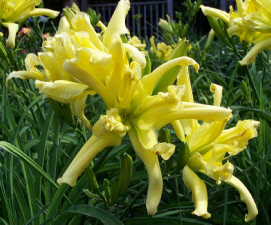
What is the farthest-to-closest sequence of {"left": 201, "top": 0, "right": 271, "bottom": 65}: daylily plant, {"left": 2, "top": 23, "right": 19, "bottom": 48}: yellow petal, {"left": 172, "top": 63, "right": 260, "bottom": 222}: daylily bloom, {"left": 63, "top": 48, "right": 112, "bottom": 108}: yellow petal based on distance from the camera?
{"left": 2, "top": 23, "right": 19, "bottom": 48}: yellow petal < {"left": 201, "top": 0, "right": 271, "bottom": 65}: daylily plant < {"left": 172, "top": 63, "right": 260, "bottom": 222}: daylily bloom < {"left": 63, "top": 48, "right": 112, "bottom": 108}: yellow petal

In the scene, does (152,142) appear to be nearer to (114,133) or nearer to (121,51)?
(114,133)

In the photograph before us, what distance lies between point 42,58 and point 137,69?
25 cm

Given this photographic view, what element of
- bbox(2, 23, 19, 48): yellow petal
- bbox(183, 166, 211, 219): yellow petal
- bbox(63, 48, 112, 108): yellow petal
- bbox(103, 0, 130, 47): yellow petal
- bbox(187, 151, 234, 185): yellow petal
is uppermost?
bbox(103, 0, 130, 47): yellow petal

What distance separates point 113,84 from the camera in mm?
763

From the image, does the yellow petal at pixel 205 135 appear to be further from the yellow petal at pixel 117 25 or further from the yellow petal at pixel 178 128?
the yellow petal at pixel 117 25

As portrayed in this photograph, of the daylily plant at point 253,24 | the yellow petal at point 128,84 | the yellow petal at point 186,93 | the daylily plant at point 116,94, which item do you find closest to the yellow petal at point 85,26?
the daylily plant at point 116,94

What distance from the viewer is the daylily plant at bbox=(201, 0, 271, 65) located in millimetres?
1237

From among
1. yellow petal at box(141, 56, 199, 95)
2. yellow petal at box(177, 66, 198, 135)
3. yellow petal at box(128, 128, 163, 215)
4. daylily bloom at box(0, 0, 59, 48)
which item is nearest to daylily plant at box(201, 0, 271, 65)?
yellow petal at box(177, 66, 198, 135)

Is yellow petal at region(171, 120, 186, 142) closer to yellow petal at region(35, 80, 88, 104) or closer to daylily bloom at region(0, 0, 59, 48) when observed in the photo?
yellow petal at region(35, 80, 88, 104)

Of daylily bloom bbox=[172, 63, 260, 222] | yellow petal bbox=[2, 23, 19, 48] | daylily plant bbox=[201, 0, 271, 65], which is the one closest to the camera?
daylily bloom bbox=[172, 63, 260, 222]

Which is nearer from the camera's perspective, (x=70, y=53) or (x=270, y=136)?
(x=70, y=53)

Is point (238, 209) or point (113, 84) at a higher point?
point (113, 84)

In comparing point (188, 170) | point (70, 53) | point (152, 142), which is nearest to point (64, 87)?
point (70, 53)

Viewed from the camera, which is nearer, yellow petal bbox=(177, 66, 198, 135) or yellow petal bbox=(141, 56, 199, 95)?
yellow petal bbox=(141, 56, 199, 95)
